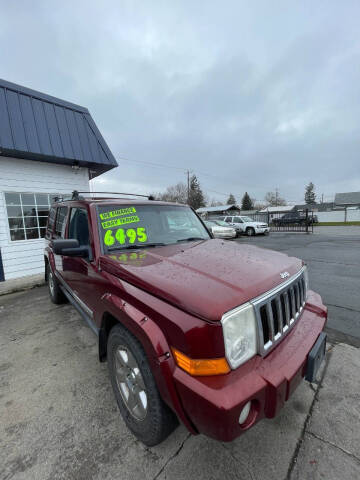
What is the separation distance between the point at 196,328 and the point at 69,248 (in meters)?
1.61

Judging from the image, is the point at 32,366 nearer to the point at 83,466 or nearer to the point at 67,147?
the point at 83,466

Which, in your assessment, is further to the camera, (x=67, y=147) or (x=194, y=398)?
(x=67, y=147)

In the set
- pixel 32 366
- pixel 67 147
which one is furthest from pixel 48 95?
pixel 32 366

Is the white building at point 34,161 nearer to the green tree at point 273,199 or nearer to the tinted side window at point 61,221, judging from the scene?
the tinted side window at point 61,221

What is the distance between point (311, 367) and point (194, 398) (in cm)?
89

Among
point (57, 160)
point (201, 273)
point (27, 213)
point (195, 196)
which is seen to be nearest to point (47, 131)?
point (57, 160)

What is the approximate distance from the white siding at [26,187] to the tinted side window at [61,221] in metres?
3.42

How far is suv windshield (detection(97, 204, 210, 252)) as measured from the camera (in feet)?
7.64

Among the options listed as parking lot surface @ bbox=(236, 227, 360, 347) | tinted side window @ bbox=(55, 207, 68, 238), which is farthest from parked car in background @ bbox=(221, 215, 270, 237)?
tinted side window @ bbox=(55, 207, 68, 238)

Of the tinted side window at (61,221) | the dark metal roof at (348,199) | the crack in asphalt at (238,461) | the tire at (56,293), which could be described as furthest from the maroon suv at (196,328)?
the dark metal roof at (348,199)

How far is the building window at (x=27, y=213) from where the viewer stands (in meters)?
6.26

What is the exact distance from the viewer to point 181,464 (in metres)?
1.53

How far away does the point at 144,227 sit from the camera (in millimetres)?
2551

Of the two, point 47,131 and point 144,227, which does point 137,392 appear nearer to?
point 144,227
